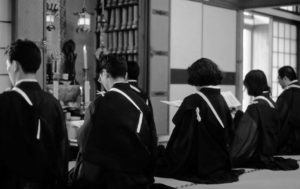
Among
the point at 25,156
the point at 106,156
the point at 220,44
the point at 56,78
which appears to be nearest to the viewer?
the point at 25,156

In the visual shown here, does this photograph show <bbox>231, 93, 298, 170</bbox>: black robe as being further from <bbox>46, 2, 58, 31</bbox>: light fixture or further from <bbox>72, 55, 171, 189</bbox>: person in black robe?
<bbox>46, 2, 58, 31</bbox>: light fixture

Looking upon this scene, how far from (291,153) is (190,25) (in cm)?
256

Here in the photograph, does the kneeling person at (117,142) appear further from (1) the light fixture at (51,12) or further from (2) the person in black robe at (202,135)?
(1) the light fixture at (51,12)

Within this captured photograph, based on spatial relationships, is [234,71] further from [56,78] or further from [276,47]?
[56,78]

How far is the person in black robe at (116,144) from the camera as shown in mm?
3482

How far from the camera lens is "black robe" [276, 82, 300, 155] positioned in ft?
20.0

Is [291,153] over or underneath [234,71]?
underneath

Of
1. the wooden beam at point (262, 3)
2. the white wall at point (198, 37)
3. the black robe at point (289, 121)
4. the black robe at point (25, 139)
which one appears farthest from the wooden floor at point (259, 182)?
the wooden beam at point (262, 3)

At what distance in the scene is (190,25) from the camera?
7.53 metres

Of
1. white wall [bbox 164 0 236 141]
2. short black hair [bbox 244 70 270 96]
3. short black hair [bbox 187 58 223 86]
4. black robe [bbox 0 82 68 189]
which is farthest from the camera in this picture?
white wall [bbox 164 0 236 141]

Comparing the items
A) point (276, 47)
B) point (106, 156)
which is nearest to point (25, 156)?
point (106, 156)

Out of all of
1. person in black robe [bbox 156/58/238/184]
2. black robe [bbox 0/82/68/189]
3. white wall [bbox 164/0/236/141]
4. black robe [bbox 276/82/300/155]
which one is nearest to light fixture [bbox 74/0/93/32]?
white wall [bbox 164/0/236/141]

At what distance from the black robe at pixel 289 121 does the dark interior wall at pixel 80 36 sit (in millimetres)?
3123

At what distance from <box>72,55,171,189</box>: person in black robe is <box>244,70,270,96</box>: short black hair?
176 centimetres
